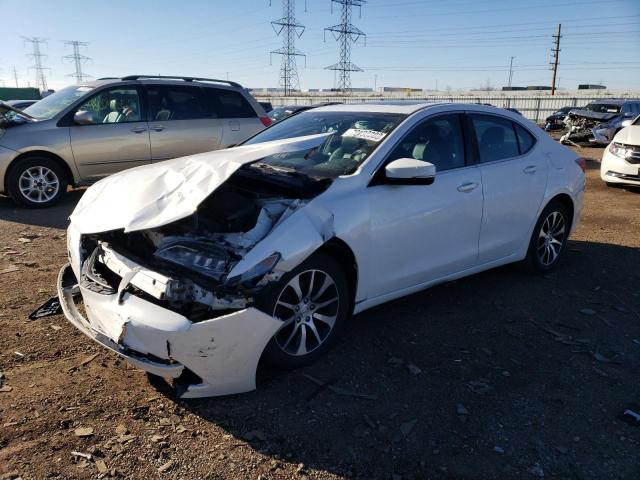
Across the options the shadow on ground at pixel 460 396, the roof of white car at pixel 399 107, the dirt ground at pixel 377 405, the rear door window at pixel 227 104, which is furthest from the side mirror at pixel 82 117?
the shadow on ground at pixel 460 396

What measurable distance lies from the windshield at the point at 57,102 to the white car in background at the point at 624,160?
935 centimetres

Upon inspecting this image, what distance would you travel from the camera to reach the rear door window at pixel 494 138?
14.8 feet

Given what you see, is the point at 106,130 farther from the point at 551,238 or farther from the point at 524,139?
the point at 551,238

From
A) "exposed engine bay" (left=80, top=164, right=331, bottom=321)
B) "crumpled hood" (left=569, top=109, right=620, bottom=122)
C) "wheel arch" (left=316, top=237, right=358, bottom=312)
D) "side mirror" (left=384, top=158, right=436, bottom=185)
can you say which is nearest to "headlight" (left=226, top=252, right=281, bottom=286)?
"exposed engine bay" (left=80, top=164, right=331, bottom=321)

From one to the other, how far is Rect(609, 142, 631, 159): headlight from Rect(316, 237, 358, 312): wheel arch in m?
8.48

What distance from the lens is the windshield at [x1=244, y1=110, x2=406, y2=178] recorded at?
378 cm

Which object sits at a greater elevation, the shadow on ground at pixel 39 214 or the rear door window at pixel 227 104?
the rear door window at pixel 227 104

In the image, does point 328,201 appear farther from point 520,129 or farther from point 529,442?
point 520,129

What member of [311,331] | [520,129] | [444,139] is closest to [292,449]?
[311,331]

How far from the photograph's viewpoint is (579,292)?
488 cm

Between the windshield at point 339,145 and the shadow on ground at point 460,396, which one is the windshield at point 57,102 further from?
the shadow on ground at point 460,396

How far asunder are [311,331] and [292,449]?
0.86 meters

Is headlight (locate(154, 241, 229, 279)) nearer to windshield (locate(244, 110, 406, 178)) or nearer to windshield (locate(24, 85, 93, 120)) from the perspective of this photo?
windshield (locate(244, 110, 406, 178))

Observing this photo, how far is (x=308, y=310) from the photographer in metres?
3.32
